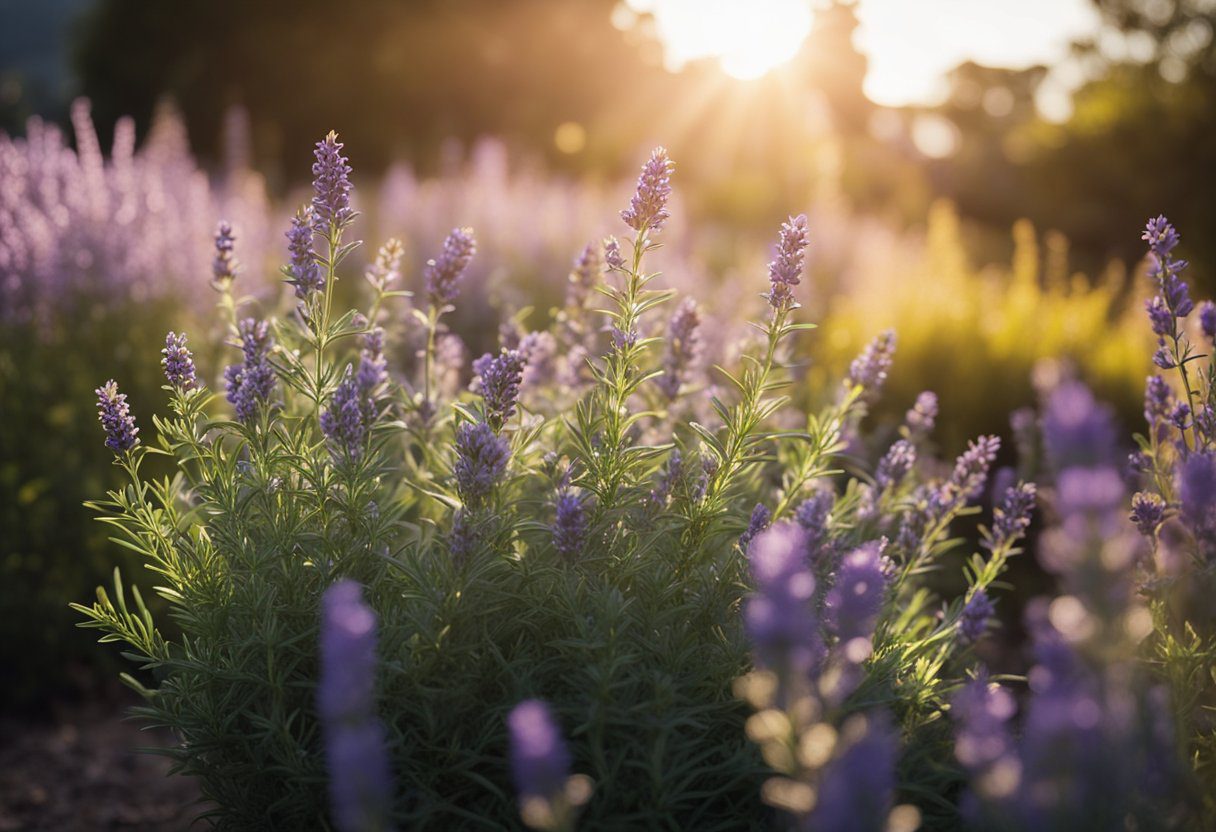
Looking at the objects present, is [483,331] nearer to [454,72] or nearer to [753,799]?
[753,799]

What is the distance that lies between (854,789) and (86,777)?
3.55 metres

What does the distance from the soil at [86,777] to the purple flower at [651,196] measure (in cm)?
245

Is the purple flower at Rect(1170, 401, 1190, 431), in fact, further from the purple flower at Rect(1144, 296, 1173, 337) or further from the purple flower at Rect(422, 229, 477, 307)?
the purple flower at Rect(422, 229, 477, 307)

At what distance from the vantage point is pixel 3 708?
4.05 meters

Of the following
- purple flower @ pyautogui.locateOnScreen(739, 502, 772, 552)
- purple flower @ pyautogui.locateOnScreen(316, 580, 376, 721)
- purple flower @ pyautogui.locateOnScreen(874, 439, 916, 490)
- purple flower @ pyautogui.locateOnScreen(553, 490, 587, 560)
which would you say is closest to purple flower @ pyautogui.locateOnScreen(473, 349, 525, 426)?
purple flower @ pyautogui.locateOnScreen(553, 490, 587, 560)

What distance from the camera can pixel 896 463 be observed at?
2.51 meters

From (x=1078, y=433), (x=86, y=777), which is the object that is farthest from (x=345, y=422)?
(x=86, y=777)

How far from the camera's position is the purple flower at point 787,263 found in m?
1.89

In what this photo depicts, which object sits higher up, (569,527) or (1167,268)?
(1167,268)

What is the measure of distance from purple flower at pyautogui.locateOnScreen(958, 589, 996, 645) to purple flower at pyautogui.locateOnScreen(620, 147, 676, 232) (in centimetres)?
113

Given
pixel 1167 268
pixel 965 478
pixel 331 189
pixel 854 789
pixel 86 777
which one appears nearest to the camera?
pixel 854 789

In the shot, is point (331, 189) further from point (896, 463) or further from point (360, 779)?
point (896, 463)

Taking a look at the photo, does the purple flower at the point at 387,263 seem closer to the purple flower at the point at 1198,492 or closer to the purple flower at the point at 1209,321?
the purple flower at the point at 1198,492

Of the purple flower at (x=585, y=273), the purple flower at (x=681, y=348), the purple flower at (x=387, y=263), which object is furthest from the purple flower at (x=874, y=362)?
the purple flower at (x=387, y=263)
